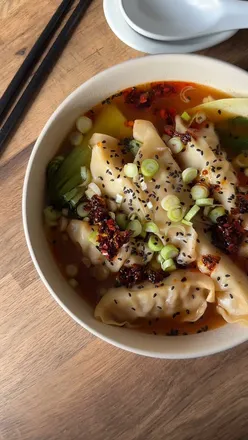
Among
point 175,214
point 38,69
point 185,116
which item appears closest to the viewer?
point 175,214

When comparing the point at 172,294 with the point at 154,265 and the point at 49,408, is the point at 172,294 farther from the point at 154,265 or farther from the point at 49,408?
the point at 49,408

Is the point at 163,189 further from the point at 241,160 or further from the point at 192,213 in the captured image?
the point at 241,160

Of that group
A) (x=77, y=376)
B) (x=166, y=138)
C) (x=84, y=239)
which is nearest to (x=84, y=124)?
(x=166, y=138)

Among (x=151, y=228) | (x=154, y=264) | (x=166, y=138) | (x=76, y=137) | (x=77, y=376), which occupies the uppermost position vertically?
(x=76, y=137)

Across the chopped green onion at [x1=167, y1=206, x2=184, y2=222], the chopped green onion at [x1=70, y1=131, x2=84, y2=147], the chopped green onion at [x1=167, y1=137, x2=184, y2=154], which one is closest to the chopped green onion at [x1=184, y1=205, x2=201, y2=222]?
the chopped green onion at [x1=167, y1=206, x2=184, y2=222]

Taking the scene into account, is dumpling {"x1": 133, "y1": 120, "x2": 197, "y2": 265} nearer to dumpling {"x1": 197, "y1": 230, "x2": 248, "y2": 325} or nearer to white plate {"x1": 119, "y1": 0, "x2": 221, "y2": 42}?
dumpling {"x1": 197, "y1": 230, "x2": 248, "y2": 325}

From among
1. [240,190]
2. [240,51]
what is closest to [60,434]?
[240,190]

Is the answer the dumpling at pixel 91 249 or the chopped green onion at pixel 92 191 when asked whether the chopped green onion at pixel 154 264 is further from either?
the chopped green onion at pixel 92 191
